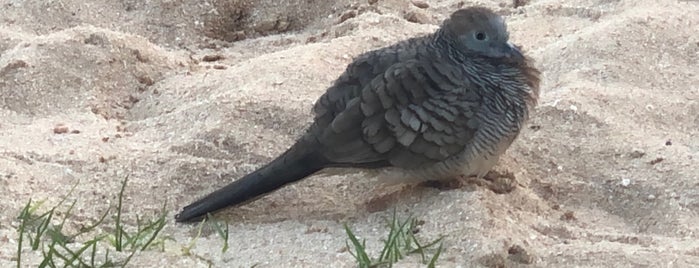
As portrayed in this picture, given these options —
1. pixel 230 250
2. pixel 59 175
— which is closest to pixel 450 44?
pixel 230 250

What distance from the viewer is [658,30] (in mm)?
4410

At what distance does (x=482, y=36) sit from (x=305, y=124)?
726 mm

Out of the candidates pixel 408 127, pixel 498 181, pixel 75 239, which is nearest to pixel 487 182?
pixel 498 181

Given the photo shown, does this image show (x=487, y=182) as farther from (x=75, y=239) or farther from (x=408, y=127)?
(x=75, y=239)

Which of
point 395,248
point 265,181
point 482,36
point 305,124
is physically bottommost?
point 395,248

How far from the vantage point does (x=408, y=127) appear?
3.25 meters

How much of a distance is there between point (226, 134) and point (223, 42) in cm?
116

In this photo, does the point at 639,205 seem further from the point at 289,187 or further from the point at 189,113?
the point at 189,113

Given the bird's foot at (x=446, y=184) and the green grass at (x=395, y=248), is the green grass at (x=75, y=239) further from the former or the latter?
the bird's foot at (x=446, y=184)

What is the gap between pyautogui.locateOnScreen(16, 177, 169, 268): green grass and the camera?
2.80 meters

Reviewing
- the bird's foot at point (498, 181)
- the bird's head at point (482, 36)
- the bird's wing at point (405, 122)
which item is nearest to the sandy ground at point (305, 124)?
the bird's foot at point (498, 181)

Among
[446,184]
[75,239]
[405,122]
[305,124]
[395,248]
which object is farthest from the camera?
[305,124]

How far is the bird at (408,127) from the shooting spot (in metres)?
3.25

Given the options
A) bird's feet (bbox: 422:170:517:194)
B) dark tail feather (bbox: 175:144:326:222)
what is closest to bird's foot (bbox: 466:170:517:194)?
bird's feet (bbox: 422:170:517:194)
